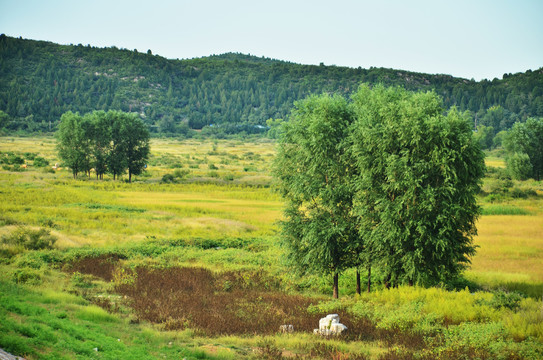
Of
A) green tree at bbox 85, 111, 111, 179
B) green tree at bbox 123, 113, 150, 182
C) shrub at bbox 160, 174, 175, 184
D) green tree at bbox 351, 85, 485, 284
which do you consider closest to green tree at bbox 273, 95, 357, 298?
green tree at bbox 351, 85, 485, 284

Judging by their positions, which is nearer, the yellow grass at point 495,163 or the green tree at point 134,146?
the green tree at point 134,146

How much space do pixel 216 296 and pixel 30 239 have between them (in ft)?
56.4

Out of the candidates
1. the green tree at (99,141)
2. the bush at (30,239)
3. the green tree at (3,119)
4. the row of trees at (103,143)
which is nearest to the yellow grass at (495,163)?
the row of trees at (103,143)

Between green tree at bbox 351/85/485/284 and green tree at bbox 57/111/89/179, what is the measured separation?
76361 millimetres

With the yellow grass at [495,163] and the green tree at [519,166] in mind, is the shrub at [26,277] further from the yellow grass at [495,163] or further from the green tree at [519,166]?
the yellow grass at [495,163]

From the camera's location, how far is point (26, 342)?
11.8 metres

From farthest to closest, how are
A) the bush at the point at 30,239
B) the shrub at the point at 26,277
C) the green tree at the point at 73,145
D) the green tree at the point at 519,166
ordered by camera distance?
the green tree at the point at 519,166, the green tree at the point at 73,145, the bush at the point at 30,239, the shrub at the point at 26,277

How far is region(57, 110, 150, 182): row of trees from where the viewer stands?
3553 inches

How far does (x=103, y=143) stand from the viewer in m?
93.4

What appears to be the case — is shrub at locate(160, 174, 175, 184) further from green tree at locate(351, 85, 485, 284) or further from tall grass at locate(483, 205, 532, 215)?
green tree at locate(351, 85, 485, 284)

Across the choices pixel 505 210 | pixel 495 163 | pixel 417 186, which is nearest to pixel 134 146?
pixel 505 210

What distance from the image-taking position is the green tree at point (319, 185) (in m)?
25.9

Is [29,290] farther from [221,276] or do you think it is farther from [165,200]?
[165,200]

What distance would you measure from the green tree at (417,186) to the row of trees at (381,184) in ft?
0.17
